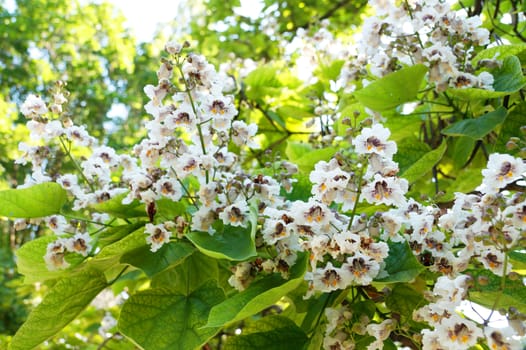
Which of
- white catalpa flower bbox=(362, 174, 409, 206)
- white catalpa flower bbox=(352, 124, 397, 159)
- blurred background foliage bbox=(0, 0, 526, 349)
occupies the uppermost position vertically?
white catalpa flower bbox=(352, 124, 397, 159)

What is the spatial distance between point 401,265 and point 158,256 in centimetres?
39

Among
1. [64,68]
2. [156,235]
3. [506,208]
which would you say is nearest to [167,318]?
[156,235]

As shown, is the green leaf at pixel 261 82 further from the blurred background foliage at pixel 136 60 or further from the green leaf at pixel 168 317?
the green leaf at pixel 168 317

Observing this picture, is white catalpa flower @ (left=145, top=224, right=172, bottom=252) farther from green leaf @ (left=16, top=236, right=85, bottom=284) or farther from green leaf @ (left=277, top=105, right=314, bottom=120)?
green leaf @ (left=277, top=105, right=314, bottom=120)

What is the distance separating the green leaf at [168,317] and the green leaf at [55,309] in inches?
4.6

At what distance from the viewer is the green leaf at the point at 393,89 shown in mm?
887

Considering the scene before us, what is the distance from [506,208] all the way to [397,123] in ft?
1.97

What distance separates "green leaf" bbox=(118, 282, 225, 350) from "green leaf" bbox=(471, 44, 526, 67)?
0.65 m

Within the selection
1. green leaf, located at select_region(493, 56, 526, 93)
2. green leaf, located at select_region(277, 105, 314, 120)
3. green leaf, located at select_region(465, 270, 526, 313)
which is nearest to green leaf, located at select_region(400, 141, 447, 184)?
green leaf, located at select_region(493, 56, 526, 93)

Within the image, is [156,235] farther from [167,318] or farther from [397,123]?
[397,123]

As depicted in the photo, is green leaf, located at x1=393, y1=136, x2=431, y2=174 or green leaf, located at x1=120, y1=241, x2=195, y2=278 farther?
green leaf, located at x1=393, y1=136, x2=431, y2=174

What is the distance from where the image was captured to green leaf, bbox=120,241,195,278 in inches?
34.4

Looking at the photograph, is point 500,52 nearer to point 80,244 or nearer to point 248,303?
point 248,303

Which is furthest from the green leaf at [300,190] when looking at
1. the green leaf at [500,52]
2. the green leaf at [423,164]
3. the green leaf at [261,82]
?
the green leaf at [261,82]
